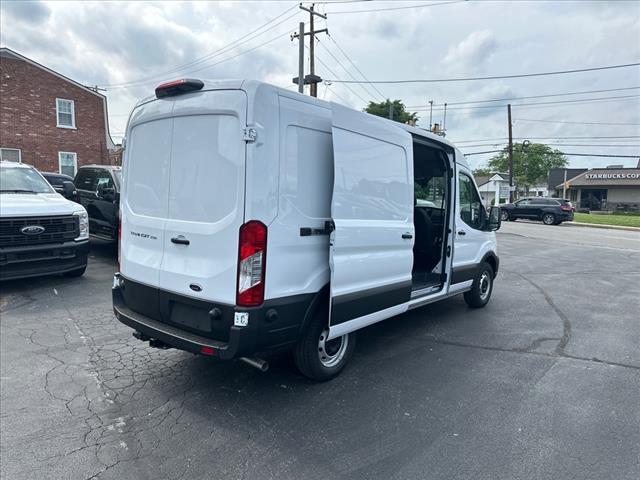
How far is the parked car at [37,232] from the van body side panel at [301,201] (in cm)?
523

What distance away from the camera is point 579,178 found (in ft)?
169

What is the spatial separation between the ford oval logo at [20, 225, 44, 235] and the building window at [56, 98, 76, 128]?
17922 millimetres

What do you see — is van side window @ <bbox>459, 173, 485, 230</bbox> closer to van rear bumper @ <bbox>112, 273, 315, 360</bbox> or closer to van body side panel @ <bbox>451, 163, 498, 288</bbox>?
van body side panel @ <bbox>451, 163, 498, 288</bbox>

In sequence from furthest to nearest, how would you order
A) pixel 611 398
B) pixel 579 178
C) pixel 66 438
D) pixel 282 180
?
pixel 579 178
pixel 611 398
pixel 282 180
pixel 66 438

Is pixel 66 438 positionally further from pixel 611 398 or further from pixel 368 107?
pixel 368 107

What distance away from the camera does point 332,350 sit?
4062 millimetres

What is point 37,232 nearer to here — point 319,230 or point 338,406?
point 319,230

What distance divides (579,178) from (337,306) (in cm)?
5769

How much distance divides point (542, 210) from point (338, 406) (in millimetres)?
28679

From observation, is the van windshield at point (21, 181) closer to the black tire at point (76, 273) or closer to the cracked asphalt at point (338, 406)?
the black tire at point (76, 273)

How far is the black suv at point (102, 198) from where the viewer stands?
344 inches

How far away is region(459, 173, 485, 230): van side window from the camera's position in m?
5.82

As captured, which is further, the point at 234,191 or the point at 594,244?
the point at 594,244

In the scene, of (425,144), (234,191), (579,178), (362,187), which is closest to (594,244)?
(425,144)
